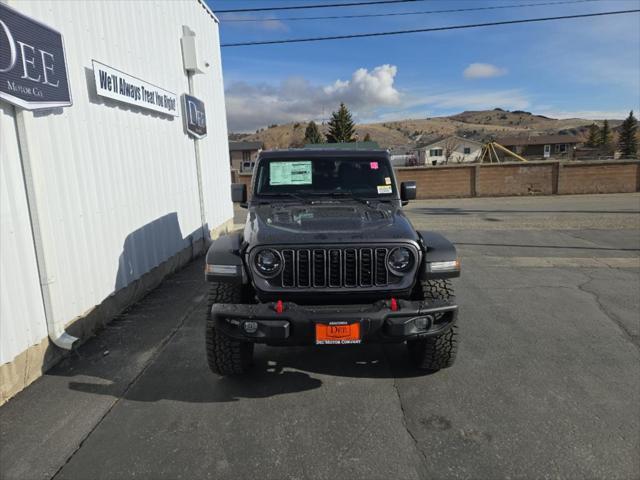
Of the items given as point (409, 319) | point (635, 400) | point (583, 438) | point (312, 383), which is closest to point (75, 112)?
point (312, 383)

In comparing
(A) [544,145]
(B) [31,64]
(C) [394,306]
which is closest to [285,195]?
(C) [394,306]

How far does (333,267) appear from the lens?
311cm

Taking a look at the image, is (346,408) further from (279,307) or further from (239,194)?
(239,194)

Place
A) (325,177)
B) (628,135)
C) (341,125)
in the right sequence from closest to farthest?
(325,177) < (341,125) < (628,135)

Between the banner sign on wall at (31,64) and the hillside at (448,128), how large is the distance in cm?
13250

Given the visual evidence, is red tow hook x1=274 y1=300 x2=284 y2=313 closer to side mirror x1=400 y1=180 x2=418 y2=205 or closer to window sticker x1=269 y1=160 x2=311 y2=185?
window sticker x1=269 y1=160 x2=311 y2=185

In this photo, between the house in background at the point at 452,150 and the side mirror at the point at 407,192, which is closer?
the side mirror at the point at 407,192

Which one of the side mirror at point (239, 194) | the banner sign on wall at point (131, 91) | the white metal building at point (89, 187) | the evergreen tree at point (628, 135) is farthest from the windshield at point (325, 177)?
the evergreen tree at point (628, 135)

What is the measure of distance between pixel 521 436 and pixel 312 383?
1.58 meters

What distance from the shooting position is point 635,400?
10.3 ft

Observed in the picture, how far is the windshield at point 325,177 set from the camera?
4.33 metres

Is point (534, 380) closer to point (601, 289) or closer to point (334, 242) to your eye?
point (334, 242)

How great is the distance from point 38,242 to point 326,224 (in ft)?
8.36

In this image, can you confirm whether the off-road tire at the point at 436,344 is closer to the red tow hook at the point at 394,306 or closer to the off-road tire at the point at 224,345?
the red tow hook at the point at 394,306
